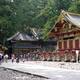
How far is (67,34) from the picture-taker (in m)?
41.6

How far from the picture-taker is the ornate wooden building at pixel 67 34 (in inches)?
1431

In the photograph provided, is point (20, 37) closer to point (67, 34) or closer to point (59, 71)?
point (67, 34)

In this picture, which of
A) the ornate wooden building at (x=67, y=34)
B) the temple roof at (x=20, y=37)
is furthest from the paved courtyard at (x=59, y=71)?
the temple roof at (x=20, y=37)

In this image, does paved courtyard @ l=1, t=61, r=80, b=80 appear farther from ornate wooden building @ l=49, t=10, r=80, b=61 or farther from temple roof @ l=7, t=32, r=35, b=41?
temple roof @ l=7, t=32, r=35, b=41

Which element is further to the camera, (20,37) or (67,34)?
(20,37)

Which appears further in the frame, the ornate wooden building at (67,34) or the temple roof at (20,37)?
the temple roof at (20,37)

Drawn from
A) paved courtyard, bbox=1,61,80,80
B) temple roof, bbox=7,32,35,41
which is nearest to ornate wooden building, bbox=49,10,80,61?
paved courtyard, bbox=1,61,80,80

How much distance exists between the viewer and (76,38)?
38438 millimetres

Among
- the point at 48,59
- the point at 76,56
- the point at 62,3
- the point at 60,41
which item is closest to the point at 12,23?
the point at 62,3

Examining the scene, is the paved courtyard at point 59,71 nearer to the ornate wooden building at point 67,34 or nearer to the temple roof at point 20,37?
the ornate wooden building at point 67,34

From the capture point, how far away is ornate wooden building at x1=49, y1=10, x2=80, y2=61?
36.4 m

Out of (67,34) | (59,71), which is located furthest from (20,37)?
(59,71)

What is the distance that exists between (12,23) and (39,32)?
609 cm

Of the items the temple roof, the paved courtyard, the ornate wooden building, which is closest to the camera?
the paved courtyard
